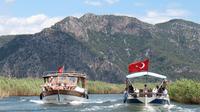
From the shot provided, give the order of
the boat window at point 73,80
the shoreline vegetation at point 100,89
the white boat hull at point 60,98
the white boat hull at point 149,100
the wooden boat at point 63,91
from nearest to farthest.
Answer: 1. the white boat hull at point 149,100
2. the wooden boat at point 63,91
3. the white boat hull at point 60,98
4. the shoreline vegetation at point 100,89
5. the boat window at point 73,80

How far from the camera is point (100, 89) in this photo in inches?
5261

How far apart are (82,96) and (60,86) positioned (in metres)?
3.68

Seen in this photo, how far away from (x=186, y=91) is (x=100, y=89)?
64.0 meters

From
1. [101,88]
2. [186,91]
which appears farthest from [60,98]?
[101,88]

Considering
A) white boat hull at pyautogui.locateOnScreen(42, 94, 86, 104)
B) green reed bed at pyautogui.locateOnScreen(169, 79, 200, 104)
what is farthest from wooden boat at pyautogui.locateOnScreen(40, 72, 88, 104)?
green reed bed at pyautogui.locateOnScreen(169, 79, 200, 104)

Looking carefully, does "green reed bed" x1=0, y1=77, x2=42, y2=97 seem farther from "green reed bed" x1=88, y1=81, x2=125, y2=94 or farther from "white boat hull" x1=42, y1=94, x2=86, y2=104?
"green reed bed" x1=88, y1=81, x2=125, y2=94

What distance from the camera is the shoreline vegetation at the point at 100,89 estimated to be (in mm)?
69250

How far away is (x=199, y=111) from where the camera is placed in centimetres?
5497

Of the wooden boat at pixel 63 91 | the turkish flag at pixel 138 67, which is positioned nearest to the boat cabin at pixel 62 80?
the wooden boat at pixel 63 91

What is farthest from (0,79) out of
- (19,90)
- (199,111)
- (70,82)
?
(199,111)

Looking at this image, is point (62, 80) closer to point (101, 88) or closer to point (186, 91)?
point (186, 91)

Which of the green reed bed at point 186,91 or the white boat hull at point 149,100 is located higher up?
the green reed bed at point 186,91

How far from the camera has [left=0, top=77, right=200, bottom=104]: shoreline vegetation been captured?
227ft

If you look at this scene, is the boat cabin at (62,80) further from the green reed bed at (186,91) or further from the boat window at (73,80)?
the green reed bed at (186,91)
